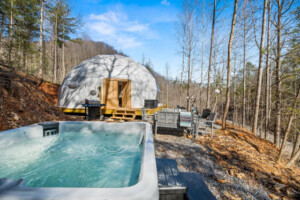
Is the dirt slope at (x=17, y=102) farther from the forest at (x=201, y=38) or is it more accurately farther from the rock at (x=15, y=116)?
the forest at (x=201, y=38)

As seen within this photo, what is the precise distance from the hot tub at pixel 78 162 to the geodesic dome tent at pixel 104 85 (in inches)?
144

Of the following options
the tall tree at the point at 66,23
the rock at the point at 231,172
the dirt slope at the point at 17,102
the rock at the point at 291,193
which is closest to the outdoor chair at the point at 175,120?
the rock at the point at 231,172

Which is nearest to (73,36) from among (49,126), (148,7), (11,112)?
(148,7)

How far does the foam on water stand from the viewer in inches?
80.7

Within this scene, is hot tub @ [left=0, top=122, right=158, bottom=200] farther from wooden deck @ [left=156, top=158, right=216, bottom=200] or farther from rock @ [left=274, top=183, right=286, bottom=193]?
rock @ [left=274, top=183, right=286, bottom=193]

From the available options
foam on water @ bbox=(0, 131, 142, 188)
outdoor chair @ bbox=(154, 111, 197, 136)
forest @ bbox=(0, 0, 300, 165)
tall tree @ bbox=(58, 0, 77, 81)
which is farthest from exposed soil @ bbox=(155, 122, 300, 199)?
tall tree @ bbox=(58, 0, 77, 81)

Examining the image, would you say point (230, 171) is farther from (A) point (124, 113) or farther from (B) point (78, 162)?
(A) point (124, 113)

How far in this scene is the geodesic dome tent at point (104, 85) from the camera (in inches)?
287

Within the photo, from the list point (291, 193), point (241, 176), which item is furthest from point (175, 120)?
point (291, 193)

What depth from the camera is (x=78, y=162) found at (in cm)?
266

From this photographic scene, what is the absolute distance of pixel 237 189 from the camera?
2020 mm

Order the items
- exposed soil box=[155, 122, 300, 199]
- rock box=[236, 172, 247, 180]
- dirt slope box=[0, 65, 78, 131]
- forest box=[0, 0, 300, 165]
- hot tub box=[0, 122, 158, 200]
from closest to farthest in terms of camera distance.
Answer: hot tub box=[0, 122, 158, 200]
exposed soil box=[155, 122, 300, 199]
rock box=[236, 172, 247, 180]
dirt slope box=[0, 65, 78, 131]
forest box=[0, 0, 300, 165]

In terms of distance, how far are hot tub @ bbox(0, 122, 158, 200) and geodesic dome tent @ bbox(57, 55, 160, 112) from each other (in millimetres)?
3648

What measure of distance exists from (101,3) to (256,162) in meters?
13.5
